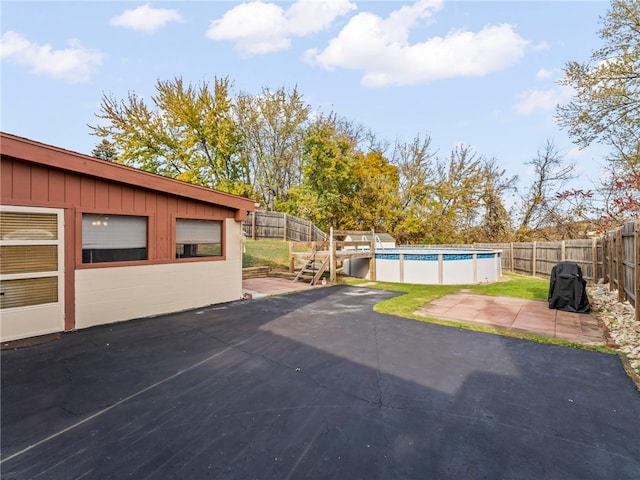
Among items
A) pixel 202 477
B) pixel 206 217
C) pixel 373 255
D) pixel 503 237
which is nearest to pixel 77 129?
pixel 206 217

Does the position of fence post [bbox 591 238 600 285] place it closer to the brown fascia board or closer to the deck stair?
the deck stair

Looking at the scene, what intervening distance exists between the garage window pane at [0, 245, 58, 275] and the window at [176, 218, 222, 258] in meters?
1.96

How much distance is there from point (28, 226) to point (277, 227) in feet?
44.9

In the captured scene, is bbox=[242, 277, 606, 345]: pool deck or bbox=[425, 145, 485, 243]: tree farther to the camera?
bbox=[425, 145, 485, 243]: tree

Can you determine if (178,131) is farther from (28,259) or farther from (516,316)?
(516,316)

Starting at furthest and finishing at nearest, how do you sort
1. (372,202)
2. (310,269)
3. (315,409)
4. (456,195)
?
1. (372,202)
2. (456,195)
3. (310,269)
4. (315,409)

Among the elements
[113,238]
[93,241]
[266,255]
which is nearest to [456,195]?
[266,255]

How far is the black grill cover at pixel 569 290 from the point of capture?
19.4 feet

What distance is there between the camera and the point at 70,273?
4758mm

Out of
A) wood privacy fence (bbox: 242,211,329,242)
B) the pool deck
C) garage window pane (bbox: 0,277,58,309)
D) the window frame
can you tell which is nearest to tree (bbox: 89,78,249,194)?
wood privacy fence (bbox: 242,211,329,242)

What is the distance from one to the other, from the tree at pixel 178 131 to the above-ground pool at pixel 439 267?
12.7m

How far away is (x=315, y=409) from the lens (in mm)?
2541

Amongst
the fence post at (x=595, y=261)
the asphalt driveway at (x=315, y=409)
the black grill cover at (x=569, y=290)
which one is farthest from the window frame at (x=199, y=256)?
the fence post at (x=595, y=261)

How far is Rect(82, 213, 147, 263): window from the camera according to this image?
501 centimetres
